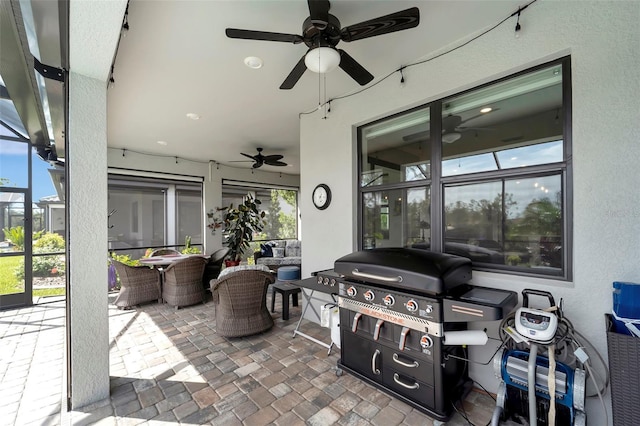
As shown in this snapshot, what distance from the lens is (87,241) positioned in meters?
2.09

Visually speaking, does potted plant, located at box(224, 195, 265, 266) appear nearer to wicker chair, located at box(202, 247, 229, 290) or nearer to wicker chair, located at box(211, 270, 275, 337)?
wicker chair, located at box(202, 247, 229, 290)

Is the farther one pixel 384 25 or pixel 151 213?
pixel 151 213

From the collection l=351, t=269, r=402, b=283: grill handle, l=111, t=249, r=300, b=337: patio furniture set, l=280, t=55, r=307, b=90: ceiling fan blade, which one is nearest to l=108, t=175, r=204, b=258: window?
l=111, t=249, r=300, b=337: patio furniture set

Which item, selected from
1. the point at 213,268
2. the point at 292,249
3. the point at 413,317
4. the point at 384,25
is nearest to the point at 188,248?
the point at 213,268

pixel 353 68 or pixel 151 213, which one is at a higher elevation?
pixel 353 68

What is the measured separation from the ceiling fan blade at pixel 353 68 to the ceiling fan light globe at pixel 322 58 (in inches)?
4.6

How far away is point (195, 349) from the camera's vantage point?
2.97 m

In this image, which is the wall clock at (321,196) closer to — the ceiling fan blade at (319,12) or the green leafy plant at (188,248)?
the ceiling fan blade at (319,12)

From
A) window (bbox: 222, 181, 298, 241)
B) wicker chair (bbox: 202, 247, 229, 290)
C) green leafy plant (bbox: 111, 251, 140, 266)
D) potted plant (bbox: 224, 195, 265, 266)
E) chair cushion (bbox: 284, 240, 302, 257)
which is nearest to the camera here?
wicker chair (bbox: 202, 247, 229, 290)

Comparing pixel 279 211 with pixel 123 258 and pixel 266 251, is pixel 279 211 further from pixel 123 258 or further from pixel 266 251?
pixel 123 258

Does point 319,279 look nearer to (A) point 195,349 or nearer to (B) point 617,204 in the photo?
(A) point 195,349

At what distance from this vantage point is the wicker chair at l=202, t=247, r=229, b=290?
530cm

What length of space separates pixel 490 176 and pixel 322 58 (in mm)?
1759

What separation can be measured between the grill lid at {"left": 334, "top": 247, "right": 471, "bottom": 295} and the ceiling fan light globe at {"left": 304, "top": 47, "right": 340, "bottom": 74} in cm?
159
